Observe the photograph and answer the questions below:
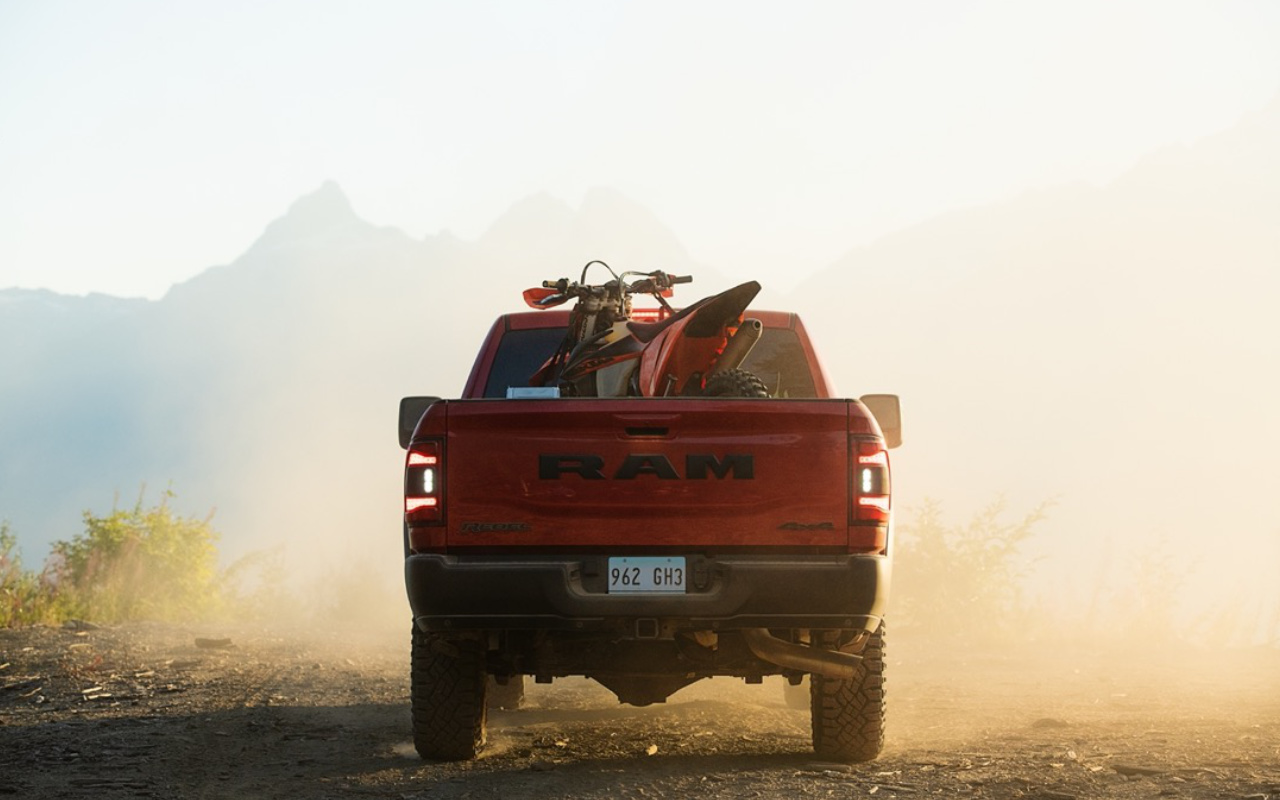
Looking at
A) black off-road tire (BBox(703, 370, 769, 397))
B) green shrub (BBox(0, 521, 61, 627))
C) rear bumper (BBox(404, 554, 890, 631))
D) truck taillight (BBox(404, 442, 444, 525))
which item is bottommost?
green shrub (BBox(0, 521, 61, 627))

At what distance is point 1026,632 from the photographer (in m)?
15.9

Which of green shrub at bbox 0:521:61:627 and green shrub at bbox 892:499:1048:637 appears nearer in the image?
green shrub at bbox 0:521:61:627

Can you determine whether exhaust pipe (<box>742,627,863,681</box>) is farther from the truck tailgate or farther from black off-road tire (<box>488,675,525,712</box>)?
black off-road tire (<box>488,675,525,712</box>)

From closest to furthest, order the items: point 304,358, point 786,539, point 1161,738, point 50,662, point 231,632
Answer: point 786,539 → point 1161,738 → point 50,662 → point 231,632 → point 304,358

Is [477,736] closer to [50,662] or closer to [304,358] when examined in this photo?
[50,662]

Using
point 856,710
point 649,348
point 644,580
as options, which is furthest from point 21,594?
point 644,580

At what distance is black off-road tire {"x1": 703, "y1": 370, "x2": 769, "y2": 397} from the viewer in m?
6.50

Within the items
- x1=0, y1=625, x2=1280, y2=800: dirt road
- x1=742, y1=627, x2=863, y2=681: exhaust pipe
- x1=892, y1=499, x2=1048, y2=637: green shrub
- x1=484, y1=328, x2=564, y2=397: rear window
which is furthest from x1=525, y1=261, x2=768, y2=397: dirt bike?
x1=892, y1=499, x2=1048, y2=637: green shrub

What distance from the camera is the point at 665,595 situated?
231 inches

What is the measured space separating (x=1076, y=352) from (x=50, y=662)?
415 feet

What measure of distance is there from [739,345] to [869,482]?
131cm

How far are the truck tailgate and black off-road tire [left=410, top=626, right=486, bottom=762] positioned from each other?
1.03 metres

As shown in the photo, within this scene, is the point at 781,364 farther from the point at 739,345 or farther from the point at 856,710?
the point at 856,710

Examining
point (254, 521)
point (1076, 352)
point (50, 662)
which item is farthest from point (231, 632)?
point (254, 521)
